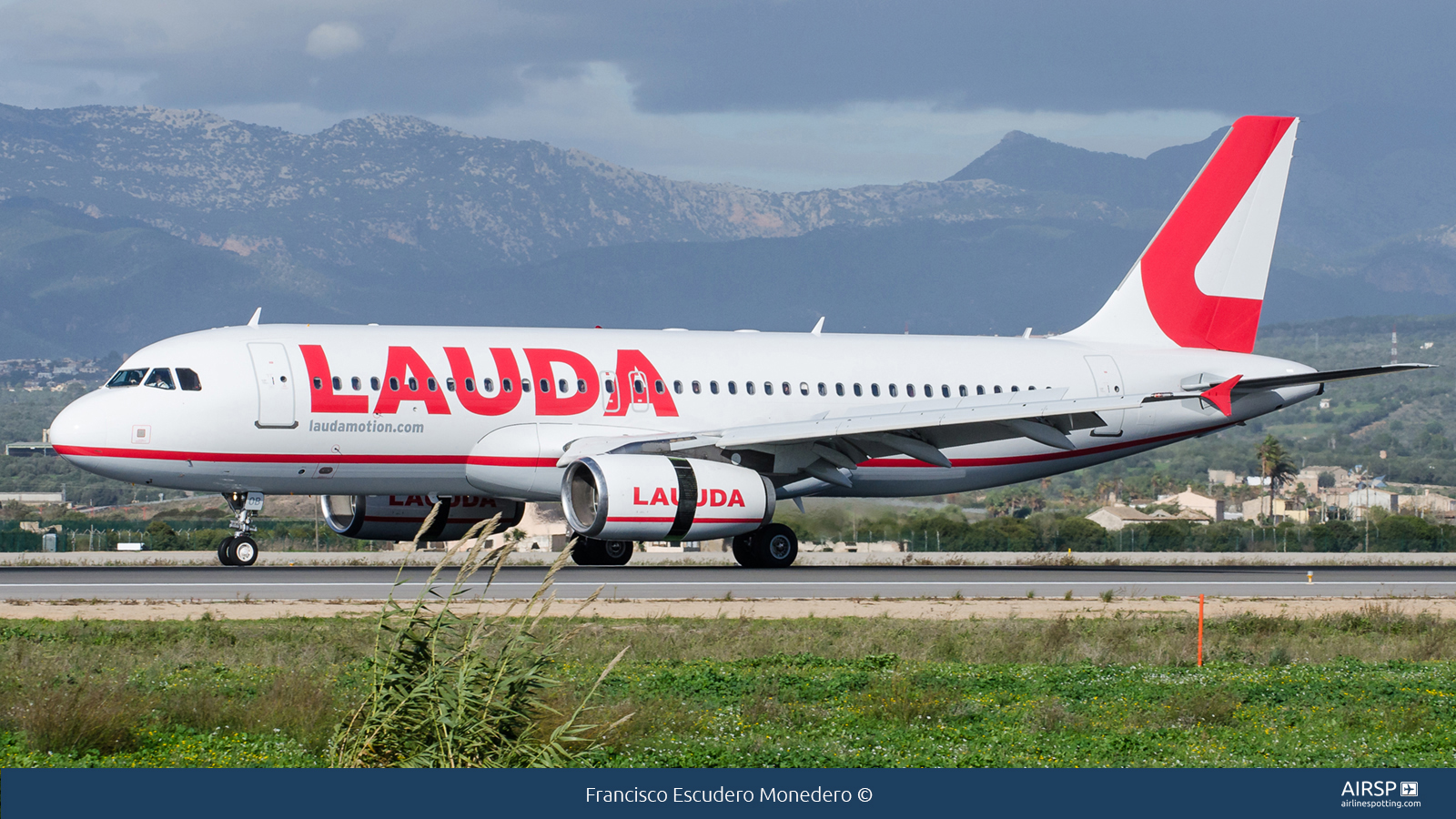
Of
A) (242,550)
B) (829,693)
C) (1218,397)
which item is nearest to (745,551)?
(1218,397)

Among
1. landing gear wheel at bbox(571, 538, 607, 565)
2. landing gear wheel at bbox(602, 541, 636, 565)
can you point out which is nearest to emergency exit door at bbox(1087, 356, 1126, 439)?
landing gear wheel at bbox(602, 541, 636, 565)

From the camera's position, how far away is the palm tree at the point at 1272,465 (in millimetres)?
101750

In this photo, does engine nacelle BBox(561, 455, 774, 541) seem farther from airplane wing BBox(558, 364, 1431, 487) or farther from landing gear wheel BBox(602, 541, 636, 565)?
Answer: landing gear wheel BBox(602, 541, 636, 565)

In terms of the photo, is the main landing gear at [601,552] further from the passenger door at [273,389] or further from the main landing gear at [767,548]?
the passenger door at [273,389]

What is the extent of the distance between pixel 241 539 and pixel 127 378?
3.55 metres

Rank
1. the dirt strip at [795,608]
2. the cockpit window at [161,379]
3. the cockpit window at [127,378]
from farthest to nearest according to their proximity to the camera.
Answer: the cockpit window at [127,378] < the cockpit window at [161,379] < the dirt strip at [795,608]

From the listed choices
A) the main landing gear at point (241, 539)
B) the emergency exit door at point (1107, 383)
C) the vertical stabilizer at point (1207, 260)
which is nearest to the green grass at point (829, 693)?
the main landing gear at point (241, 539)

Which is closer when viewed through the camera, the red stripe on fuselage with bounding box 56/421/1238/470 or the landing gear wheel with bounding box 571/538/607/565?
the red stripe on fuselage with bounding box 56/421/1238/470

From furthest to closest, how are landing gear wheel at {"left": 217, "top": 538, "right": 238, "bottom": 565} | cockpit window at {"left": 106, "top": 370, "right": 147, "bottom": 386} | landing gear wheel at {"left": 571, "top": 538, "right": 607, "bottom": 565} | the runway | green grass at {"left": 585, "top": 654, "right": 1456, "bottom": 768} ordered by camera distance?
landing gear wheel at {"left": 571, "top": 538, "right": 607, "bottom": 565} → landing gear wheel at {"left": 217, "top": 538, "right": 238, "bottom": 565} → cockpit window at {"left": 106, "top": 370, "right": 147, "bottom": 386} → the runway → green grass at {"left": 585, "top": 654, "right": 1456, "bottom": 768}

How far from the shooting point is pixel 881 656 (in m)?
16.6

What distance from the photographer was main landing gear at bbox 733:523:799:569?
30.9 metres

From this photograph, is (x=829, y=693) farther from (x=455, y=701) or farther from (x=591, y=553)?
(x=591, y=553)

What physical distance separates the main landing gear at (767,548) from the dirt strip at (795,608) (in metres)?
6.62

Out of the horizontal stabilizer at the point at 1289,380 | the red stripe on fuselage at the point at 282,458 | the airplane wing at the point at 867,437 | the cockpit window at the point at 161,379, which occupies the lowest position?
the red stripe on fuselage at the point at 282,458
